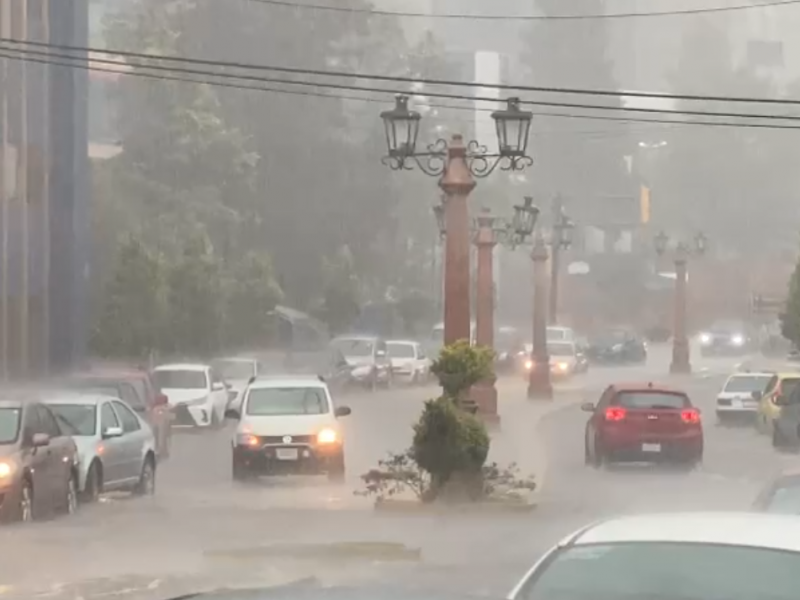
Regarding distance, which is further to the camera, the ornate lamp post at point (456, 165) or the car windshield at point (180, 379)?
the car windshield at point (180, 379)

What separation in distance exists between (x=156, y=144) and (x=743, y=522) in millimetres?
53800

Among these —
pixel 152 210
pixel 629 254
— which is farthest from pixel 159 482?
pixel 629 254

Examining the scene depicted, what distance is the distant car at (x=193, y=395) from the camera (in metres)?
33.6

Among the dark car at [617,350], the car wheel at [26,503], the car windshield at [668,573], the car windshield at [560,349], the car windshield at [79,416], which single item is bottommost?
the dark car at [617,350]

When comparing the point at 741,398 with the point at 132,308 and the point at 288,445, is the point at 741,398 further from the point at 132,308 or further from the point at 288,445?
the point at 288,445

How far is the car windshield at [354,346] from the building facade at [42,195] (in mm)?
10711

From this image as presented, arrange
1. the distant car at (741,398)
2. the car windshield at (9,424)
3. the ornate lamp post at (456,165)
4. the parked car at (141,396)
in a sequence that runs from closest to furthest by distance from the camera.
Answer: the car windshield at (9,424) < the ornate lamp post at (456,165) < the parked car at (141,396) < the distant car at (741,398)

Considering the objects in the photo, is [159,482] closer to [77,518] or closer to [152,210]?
[77,518]

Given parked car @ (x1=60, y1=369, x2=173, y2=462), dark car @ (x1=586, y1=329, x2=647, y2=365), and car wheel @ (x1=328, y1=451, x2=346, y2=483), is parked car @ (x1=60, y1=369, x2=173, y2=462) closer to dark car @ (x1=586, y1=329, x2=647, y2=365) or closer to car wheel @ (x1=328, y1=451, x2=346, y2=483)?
car wheel @ (x1=328, y1=451, x2=346, y2=483)

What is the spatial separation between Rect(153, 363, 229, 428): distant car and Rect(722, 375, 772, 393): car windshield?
1272 centimetres

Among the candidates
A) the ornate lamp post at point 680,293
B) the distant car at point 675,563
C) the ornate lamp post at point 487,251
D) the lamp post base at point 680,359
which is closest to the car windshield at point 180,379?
the ornate lamp post at point 487,251

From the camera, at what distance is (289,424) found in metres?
23.8

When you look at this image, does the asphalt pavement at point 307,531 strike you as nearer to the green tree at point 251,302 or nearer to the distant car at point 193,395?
the distant car at point 193,395

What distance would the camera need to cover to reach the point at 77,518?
1794 cm
